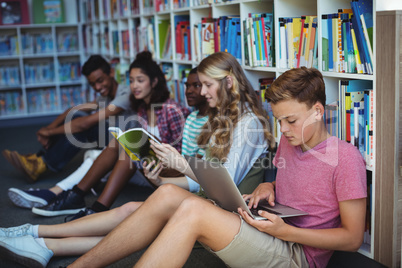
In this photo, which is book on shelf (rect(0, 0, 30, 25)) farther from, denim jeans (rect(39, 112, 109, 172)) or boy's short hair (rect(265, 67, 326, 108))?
boy's short hair (rect(265, 67, 326, 108))

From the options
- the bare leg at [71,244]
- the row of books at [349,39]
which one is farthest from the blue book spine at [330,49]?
the bare leg at [71,244]

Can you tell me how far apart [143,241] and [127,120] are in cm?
164

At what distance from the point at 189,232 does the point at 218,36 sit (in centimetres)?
163

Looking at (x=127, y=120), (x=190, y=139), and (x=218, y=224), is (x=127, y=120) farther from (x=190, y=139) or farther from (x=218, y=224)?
(x=218, y=224)

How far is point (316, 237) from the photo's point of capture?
1.58m

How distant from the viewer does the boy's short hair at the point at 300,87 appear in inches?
65.6

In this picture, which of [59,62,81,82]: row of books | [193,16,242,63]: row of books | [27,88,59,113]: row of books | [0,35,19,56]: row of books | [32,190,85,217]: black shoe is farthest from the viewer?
[59,62,81,82]: row of books

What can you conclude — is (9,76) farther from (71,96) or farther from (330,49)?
(330,49)

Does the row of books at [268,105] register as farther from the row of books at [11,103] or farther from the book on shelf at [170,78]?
the row of books at [11,103]

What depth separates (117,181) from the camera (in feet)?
8.91

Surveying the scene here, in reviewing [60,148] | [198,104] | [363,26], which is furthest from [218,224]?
[60,148]

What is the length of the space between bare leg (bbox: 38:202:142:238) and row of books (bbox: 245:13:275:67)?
997mm

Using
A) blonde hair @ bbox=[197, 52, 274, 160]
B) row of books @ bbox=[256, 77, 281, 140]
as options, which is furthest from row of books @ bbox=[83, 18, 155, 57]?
blonde hair @ bbox=[197, 52, 274, 160]

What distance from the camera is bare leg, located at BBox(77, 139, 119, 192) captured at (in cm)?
298
